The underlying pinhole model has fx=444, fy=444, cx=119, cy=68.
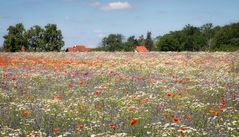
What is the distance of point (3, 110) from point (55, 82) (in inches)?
245

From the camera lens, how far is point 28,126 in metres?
10.1

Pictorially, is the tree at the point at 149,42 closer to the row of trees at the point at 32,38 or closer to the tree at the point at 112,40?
the tree at the point at 112,40

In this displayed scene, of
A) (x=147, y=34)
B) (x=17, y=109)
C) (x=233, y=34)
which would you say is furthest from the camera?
(x=147, y=34)

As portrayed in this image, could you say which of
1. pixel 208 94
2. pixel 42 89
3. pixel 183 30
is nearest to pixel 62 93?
pixel 42 89

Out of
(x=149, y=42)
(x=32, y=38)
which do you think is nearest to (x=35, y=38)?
(x=32, y=38)

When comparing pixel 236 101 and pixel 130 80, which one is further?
pixel 130 80

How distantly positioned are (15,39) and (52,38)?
6928mm

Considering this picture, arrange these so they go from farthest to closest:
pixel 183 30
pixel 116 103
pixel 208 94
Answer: pixel 183 30, pixel 208 94, pixel 116 103

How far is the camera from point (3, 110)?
11.8 m

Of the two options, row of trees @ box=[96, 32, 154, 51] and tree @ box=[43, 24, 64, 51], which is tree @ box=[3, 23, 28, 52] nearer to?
tree @ box=[43, 24, 64, 51]

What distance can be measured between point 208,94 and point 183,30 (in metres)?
85.0

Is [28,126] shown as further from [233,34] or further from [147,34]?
[147,34]

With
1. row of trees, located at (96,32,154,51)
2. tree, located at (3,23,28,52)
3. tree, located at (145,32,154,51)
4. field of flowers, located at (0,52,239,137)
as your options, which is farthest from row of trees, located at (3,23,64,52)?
field of flowers, located at (0,52,239,137)

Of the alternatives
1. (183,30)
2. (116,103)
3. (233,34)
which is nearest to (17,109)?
(116,103)
